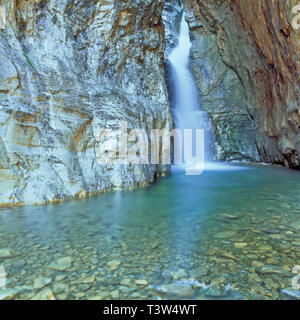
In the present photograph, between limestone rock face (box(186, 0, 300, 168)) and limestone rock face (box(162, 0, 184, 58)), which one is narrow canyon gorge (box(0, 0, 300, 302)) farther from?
limestone rock face (box(162, 0, 184, 58))

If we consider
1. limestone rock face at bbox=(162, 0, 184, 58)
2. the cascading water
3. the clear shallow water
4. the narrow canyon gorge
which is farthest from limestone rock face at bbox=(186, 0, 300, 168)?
the clear shallow water

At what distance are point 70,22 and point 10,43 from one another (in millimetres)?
1859

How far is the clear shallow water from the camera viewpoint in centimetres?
175

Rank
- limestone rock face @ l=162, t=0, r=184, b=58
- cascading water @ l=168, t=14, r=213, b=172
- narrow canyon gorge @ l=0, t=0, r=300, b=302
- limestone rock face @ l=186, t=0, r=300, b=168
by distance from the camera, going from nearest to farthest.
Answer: narrow canyon gorge @ l=0, t=0, r=300, b=302
limestone rock face @ l=186, t=0, r=300, b=168
cascading water @ l=168, t=14, r=213, b=172
limestone rock face @ l=162, t=0, r=184, b=58

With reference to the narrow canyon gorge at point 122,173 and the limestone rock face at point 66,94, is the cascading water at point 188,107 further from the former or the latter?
the limestone rock face at point 66,94

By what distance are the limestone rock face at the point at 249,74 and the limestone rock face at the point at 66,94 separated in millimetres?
5039

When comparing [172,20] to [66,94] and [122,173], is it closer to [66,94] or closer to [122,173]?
[66,94]

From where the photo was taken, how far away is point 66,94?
535cm

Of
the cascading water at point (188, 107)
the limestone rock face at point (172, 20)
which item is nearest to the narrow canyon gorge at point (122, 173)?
the cascading water at point (188, 107)

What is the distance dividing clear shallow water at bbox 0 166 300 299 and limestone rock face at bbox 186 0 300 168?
6232mm

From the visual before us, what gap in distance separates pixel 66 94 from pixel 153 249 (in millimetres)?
4260

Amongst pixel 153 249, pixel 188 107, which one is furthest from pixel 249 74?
pixel 153 249

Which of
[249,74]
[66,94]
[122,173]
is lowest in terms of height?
[122,173]
